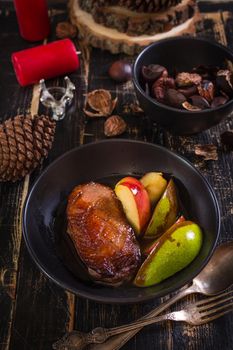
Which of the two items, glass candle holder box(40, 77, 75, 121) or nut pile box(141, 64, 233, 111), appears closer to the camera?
nut pile box(141, 64, 233, 111)

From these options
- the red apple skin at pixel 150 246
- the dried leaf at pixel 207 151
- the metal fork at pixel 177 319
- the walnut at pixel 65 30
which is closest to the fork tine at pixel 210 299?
the metal fork at pixel 177 319

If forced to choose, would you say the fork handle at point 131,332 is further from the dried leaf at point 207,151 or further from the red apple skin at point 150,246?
the dried leaf at point 207,151

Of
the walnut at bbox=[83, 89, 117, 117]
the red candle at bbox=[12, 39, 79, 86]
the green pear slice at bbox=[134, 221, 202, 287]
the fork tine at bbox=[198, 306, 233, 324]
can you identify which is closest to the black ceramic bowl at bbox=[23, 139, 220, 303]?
the green pear slice at bbox=[134, 221, 202, 287]

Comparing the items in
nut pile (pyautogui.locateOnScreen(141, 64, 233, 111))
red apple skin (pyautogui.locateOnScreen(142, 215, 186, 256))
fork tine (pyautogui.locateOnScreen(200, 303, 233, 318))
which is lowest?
fork tine (pyautogui.locateOnScreen(200, 303, 233, 318))

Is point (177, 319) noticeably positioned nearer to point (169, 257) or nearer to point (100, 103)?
point (169, 257)

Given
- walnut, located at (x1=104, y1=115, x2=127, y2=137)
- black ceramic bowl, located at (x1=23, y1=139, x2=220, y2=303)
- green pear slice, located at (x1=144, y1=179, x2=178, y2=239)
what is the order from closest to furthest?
1. black ceramic bowl, located at (x1=23, y1=139, x2=220, y2=303)
2. green pear slice, located at (x1=144, y1=179, x2=178, y2=239)
3. walnut, located at (x1=104, y1=115, x2=127, y2=137)

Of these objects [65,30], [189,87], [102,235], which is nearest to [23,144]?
[102,235]

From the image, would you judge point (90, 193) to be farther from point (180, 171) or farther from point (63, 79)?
point (63, 79)

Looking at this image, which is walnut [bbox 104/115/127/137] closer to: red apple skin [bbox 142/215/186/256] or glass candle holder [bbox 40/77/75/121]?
glass candle holder [bbox 40/77/75/121]
